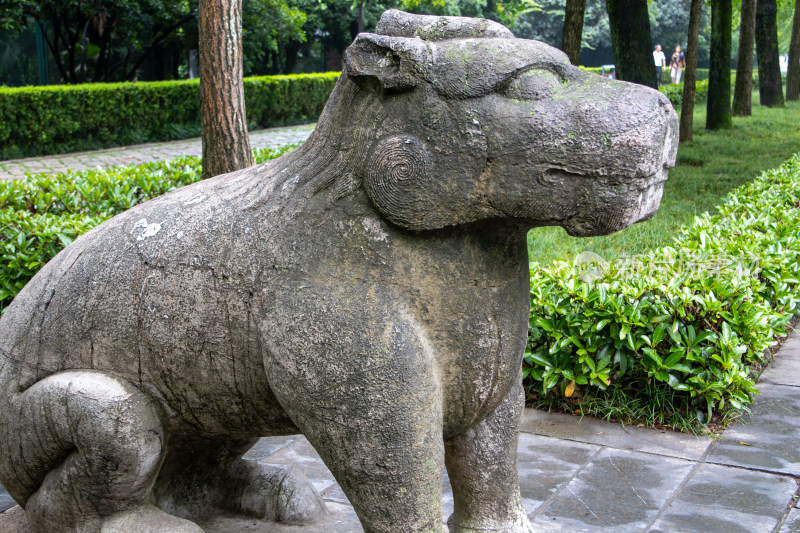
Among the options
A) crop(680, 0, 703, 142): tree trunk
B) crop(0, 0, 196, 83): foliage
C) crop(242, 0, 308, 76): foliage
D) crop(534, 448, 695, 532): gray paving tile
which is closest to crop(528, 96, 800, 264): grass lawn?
crop(680, 0, 703, 142): tree trunk

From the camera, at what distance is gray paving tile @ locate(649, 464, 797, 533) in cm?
300

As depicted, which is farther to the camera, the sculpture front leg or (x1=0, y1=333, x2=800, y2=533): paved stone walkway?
(x1=0, y1=333, x2=800, y2=533): paved stone walkway

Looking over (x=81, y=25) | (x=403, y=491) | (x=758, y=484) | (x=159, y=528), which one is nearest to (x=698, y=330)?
(x=758, y=484)

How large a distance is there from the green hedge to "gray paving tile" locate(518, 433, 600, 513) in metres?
12.4

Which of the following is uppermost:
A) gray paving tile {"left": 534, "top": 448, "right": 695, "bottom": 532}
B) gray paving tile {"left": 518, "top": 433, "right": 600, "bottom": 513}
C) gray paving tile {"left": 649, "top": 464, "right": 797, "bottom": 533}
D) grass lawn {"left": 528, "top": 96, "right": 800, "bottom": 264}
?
grass lawn {"left": 528, "top": 96, "right": 800, "bottom": 264}

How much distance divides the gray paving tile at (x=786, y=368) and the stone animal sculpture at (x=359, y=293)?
3.03m

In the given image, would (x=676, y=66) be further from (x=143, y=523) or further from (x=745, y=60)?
(x=143, y=523)

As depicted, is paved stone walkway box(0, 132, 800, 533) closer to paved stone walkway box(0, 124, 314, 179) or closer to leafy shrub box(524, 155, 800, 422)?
leafy shrub box(524, 155, 800, 422)

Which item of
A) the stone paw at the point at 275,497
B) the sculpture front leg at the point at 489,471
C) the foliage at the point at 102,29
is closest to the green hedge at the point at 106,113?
the foliage at the point at 102,29

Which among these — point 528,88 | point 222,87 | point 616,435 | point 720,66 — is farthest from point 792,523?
point 720,66

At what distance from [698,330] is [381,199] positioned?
2.82 metres

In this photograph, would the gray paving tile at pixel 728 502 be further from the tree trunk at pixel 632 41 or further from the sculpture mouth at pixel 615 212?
the tree trunk at pixel 632 41

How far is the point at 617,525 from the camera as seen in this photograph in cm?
300

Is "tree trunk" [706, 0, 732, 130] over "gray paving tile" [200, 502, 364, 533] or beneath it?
over
